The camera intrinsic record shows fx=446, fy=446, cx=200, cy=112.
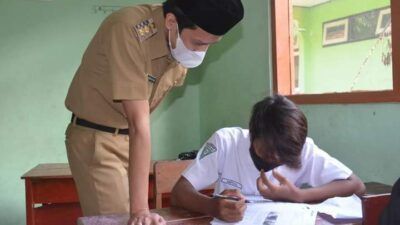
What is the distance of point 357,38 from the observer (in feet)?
7.72

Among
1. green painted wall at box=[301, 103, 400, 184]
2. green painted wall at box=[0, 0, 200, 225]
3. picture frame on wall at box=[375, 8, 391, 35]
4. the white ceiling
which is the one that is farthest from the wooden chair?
green painted wall at box=[0, 0, 200, 225]

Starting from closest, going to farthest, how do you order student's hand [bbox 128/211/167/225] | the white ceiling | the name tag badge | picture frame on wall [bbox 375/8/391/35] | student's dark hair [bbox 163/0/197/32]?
1. student's hand [bbox 128/211/167/225]
2. student's dark hair [bbox 163/0/197/32]
3. the name tag badge
4. picture frame on wall [bbox 375/8/391/35]
5. the white ceiling

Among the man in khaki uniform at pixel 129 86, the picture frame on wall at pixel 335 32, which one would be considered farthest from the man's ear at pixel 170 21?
the picture frame on wall at pixel 335 32

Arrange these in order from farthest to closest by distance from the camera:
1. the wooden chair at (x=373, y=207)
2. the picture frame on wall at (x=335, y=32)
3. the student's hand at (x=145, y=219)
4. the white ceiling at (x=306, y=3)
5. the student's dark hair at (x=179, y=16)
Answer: the white ceiling at (x=306, y=3) < the picture frame on wall at (x=335, y=32) < the student's dark hair at (x=179, y=16) < the student's hand at (x=145, y=219) < the wooden chair at (x=373, y=207)

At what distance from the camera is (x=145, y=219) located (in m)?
1.14

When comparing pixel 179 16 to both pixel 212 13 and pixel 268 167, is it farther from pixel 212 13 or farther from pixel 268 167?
pixel 268 167

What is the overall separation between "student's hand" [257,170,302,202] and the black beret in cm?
52

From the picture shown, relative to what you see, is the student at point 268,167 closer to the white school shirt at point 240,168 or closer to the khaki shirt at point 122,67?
the white school shirt at point 240,168

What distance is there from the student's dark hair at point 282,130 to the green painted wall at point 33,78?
87.2 inches

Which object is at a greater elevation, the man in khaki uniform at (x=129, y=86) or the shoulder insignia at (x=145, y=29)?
the shoulder insignia at (x=145, y=29)

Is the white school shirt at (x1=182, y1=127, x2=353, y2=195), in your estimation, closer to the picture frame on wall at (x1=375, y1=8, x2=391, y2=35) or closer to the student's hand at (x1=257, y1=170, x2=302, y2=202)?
the student's hand at (x1=257, y1=170, x2=302, y2=202)

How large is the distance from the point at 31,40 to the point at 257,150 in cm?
232

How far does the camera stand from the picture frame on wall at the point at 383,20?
2.04 metres

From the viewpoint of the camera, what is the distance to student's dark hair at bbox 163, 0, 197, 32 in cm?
125
